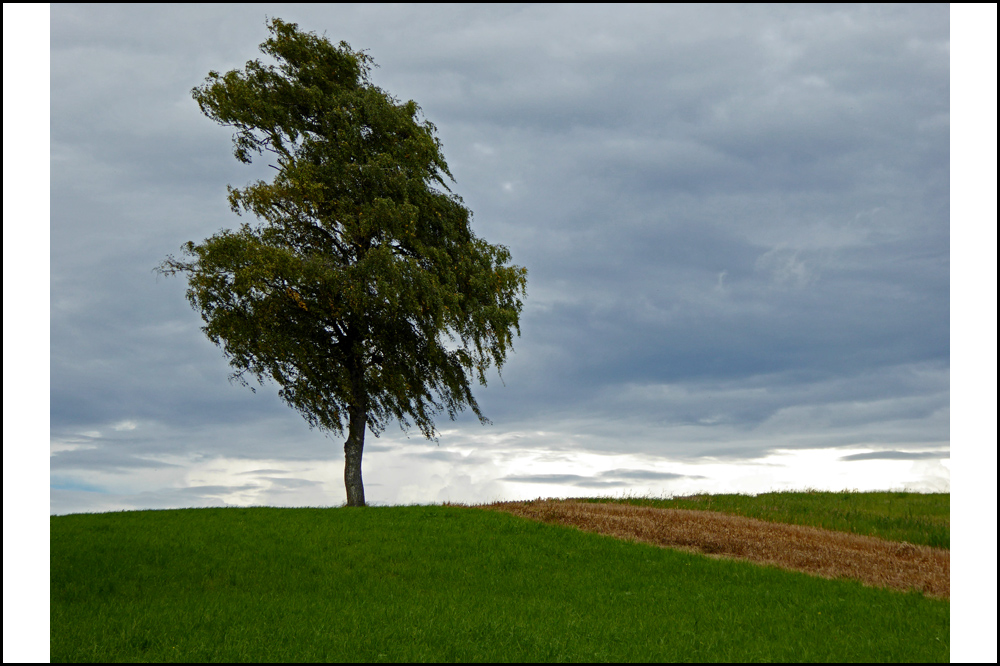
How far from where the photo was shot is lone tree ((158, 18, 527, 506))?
24.4 metres

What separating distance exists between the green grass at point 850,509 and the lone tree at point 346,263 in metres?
8.32

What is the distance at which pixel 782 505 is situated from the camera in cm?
2623

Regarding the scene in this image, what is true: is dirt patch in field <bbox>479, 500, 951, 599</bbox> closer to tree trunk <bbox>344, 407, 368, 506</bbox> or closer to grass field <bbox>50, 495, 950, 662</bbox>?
grass field <bbox>50, 495, 950, 662</bbox>

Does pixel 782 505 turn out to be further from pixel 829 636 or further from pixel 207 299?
pixel 207 299

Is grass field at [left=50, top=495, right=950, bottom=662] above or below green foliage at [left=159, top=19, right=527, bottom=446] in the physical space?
below

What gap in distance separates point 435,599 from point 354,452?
13235 millimetres

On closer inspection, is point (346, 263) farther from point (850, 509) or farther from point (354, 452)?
point (850, 509)

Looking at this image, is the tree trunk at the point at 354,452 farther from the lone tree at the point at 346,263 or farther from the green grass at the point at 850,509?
the green grass at the point at 850,509

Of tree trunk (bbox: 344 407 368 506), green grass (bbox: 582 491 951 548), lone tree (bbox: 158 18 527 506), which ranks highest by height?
lone tree (bbox: 158 18 527 506)

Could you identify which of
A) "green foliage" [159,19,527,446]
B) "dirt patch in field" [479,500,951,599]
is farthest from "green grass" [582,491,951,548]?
"green foliage" [159,19,527,446]

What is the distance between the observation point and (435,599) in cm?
1298

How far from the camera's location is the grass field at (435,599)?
9.94 m

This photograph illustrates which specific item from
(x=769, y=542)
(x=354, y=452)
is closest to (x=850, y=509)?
(x=769, y=542)

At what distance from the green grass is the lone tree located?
27.3ft
